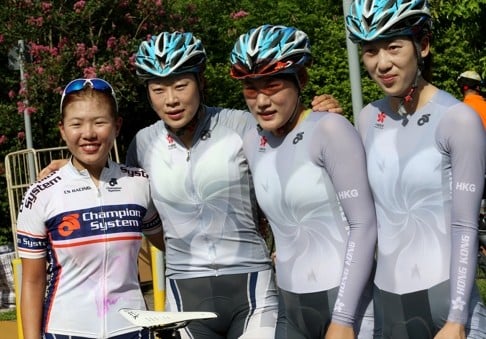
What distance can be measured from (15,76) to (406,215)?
13.6m

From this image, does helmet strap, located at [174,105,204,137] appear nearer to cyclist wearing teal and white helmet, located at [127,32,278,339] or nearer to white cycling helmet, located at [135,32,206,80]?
cyclist wearing teal and white helmet, located at [127,32,278,339]

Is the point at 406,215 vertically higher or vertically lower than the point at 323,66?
lower

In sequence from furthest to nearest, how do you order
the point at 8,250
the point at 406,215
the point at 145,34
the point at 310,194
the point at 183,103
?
the point at 145,34, the point at 8,250, the point at 183,103, the point at 310,194, the point at 406,215

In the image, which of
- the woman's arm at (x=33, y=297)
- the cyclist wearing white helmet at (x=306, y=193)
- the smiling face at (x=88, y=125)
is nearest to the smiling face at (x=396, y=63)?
the cyclist wearing white helmet at (x=306, y=193)

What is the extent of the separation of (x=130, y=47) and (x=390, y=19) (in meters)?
11.2

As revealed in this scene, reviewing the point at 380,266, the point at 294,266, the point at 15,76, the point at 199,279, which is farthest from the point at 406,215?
the point at 15,76

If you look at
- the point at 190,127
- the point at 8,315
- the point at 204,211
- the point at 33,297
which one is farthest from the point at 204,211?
the point at 8,315

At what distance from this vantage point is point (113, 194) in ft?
14.2

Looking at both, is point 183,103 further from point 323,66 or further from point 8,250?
point 323,66

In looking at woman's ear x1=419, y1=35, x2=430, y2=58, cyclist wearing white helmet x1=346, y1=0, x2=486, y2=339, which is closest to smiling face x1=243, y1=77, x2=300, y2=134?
cyclist wearing white helmet x1=346, y1=0, x2=486, y2=339

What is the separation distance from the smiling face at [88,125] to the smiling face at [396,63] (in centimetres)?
132

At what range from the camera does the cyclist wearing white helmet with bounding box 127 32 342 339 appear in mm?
4648

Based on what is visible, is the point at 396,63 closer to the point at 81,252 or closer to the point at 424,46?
the point at 424,46

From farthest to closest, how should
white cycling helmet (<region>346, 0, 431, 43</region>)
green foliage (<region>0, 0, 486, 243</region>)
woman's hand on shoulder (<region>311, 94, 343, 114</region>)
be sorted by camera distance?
green foliage (<region>0, 0, 486, 243</region>), woman's hand on shoulder (<region>311, 94, 343, 114</region>), white cycling helmet (<region>346, 0, 431, 43</region>)
